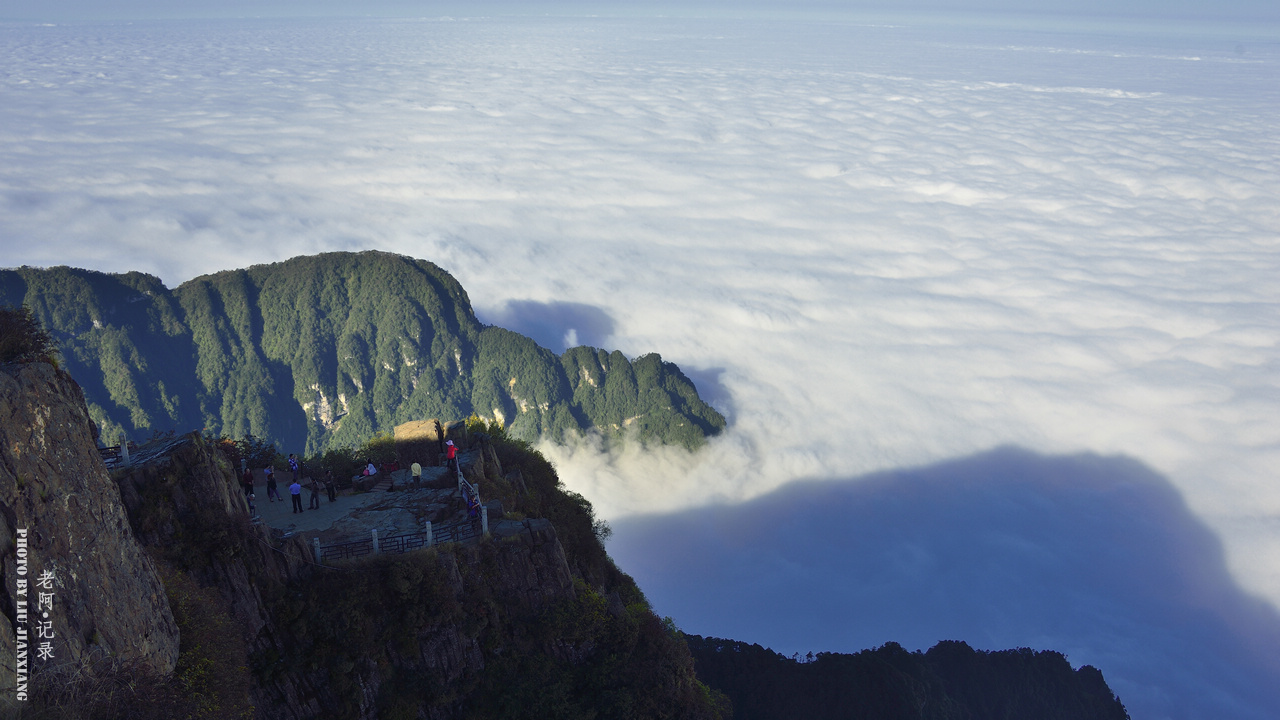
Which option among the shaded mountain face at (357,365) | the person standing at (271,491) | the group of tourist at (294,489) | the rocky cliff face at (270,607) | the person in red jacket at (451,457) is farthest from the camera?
the shaded mountain face at (357,365)

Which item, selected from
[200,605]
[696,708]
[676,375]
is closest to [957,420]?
[676,375]

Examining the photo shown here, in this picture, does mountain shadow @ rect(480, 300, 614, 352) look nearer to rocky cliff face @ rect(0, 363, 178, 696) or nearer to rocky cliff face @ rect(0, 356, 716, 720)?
rocky cliff face @ rect(0, 356, 716, 720)

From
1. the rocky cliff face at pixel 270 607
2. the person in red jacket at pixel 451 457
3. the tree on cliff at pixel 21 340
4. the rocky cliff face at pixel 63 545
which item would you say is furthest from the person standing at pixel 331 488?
the tree on cliff at pixel 21 340

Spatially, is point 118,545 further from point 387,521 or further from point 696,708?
point 696,708

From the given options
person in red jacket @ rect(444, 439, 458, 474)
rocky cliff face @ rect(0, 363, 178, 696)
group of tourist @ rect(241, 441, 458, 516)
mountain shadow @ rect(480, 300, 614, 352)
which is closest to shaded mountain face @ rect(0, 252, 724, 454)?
mountain shadow @ rect(480, 300, 614, 352)

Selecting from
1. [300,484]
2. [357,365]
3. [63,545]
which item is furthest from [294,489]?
[357,365]

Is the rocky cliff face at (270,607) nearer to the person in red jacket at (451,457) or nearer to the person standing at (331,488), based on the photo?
the person in red jacket at (451,457)

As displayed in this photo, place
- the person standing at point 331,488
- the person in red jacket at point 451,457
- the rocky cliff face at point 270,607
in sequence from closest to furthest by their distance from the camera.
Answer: the rocky cliff face at point 270,607 → the person standing at point 331,488 → the person in red jacket at point 451,457
